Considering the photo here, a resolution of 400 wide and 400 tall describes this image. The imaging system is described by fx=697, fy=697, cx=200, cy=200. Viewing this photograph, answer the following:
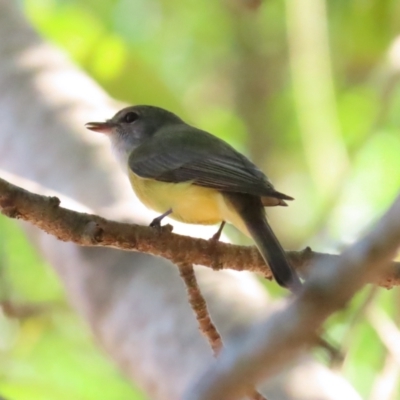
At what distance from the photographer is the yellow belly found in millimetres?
1847

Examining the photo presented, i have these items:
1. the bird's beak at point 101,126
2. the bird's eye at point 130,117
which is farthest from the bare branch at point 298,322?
the bird's eye at point 130,117

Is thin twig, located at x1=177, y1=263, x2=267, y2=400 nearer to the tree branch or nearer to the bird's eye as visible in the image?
the tree branch

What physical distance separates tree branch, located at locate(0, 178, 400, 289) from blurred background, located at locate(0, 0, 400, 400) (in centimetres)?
47

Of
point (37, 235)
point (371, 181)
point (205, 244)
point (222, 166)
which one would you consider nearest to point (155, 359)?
point (205, 244)

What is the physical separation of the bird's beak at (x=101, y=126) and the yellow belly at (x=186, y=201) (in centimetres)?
44

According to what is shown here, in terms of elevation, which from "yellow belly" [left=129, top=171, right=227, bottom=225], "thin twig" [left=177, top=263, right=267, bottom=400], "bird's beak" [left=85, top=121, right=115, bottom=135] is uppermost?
"bird's beak" [left=85, top=121, right=115, bottom=135]

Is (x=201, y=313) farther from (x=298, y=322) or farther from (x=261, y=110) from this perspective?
(x=261, y=110)

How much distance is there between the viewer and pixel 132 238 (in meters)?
1.32

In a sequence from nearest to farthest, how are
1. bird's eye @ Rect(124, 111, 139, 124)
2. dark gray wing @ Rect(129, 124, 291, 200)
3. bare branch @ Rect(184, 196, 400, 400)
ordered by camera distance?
bare branch @ Rect(184, 196, 400, 400)
dark gray wing @ Rect(129, 124, 291, 200)
bird's eye @ Rect(124, 111, 139, 124)

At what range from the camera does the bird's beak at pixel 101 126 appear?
91.7 inches

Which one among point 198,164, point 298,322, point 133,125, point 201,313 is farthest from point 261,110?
point 298,322

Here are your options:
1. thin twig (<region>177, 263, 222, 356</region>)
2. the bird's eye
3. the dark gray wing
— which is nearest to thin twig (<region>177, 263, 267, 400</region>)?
thin twig (<region>177, 263, 222, 356</region>)

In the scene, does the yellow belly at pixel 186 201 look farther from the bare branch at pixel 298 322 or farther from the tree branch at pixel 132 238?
the bare branch at pixel 298 322

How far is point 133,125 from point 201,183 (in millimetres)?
854
